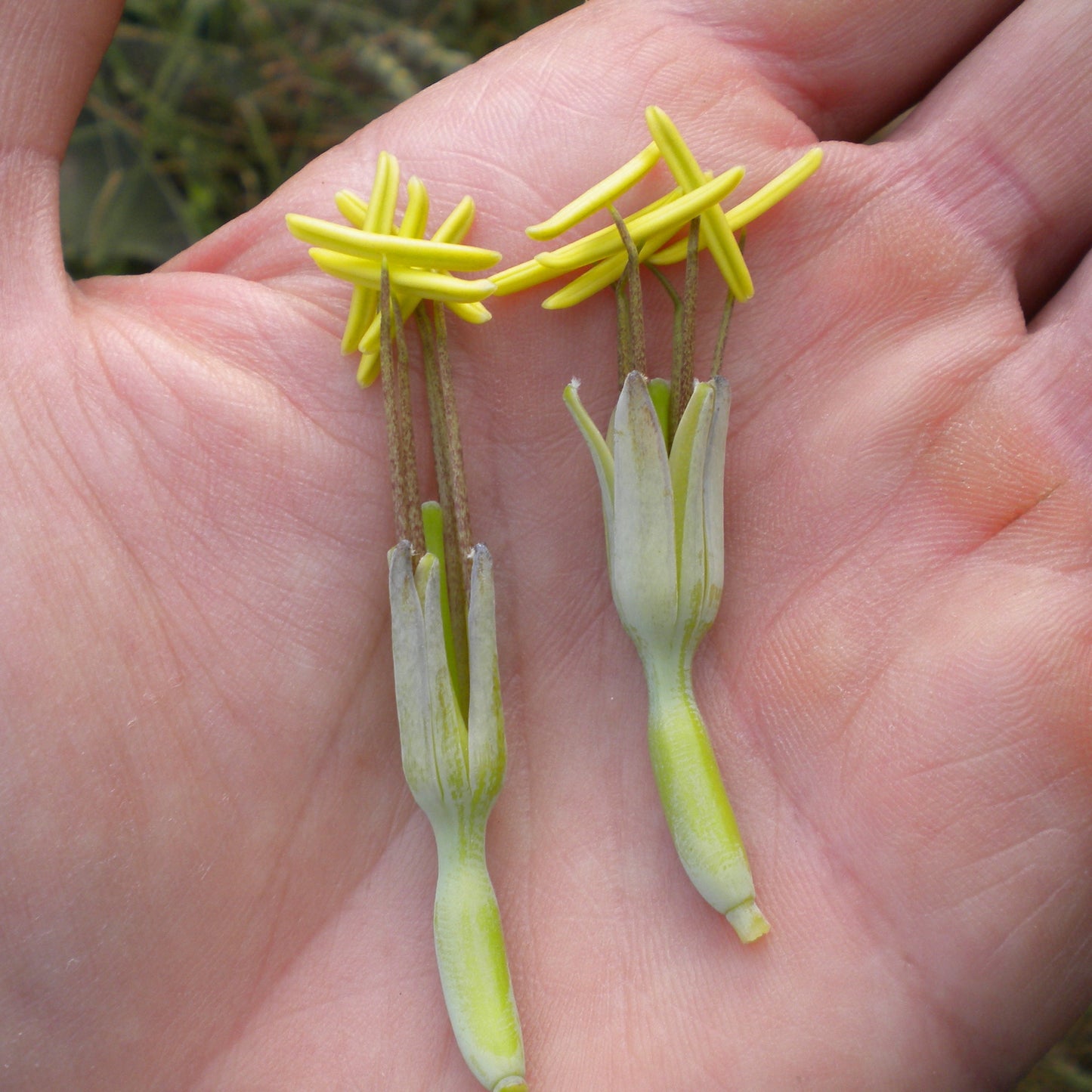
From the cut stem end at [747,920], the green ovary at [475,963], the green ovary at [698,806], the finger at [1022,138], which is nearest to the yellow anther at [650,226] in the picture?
the finger at [1022,138]

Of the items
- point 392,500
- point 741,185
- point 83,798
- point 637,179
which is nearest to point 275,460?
point 392,500

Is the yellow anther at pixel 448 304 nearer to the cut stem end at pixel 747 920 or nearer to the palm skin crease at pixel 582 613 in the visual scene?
the palm skin crease at pixel 582 613

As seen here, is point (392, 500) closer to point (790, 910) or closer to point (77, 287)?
point (77, 287)

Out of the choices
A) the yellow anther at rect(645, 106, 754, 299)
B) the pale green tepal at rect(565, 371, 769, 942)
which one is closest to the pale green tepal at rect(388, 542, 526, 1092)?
the pale green tepal at rect(565, 371, 769, 942)

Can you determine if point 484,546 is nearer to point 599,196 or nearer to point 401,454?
point 401,454

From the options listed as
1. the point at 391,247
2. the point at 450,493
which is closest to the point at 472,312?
the point at 391,247

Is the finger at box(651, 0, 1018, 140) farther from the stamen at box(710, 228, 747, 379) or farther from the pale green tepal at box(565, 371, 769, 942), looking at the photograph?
the pale green tepal at box(565, 371, 769, 942)
